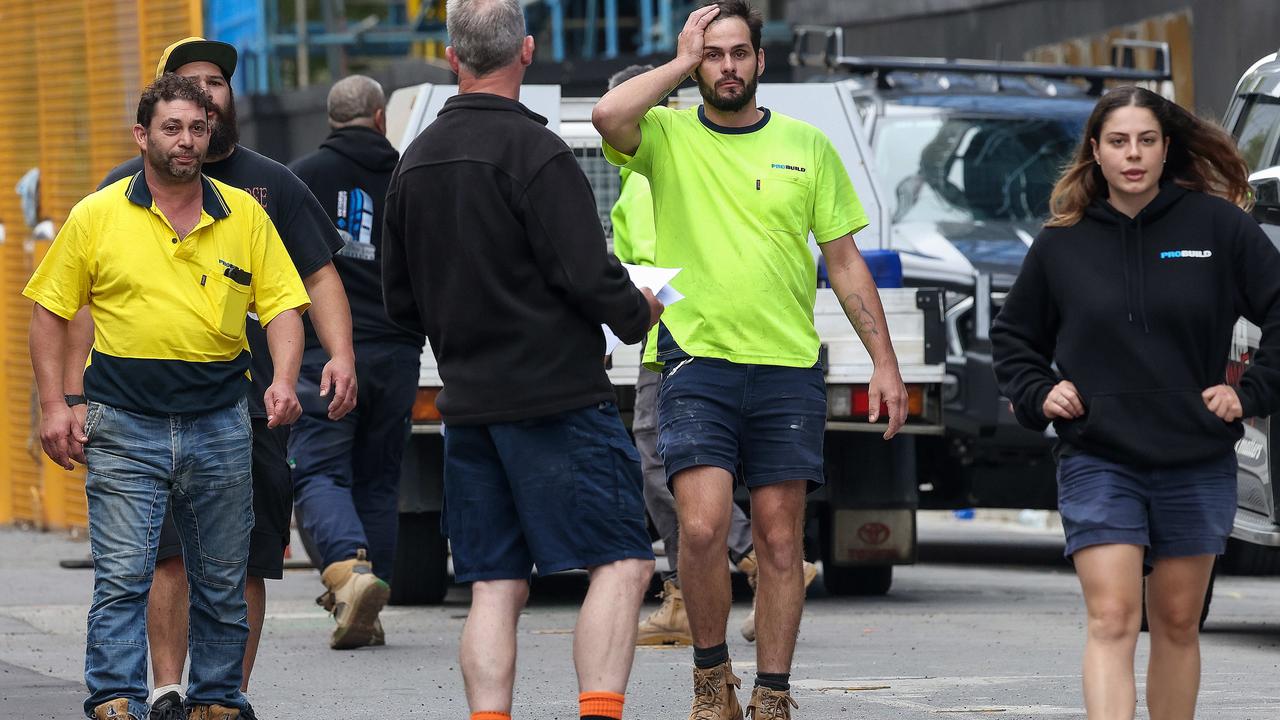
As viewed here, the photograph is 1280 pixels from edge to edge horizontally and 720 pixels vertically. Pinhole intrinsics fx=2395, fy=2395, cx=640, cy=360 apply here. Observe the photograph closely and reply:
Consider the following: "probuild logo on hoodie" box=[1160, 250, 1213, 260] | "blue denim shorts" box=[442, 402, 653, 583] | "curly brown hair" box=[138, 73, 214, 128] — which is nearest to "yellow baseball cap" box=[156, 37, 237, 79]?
"curly brown hair" box=[138, 73, 214, 128]

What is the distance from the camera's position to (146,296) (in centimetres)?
627

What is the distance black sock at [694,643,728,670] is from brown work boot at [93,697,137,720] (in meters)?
1.59

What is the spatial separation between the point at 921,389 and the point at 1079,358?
450 cm

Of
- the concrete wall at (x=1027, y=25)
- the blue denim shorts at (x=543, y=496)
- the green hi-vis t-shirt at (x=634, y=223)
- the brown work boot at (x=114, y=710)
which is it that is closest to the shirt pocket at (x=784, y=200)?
the blue denim shorts at (x=543, y=496)

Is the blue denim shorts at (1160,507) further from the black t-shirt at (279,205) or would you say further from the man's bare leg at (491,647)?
the black t-shirt at (279,205)

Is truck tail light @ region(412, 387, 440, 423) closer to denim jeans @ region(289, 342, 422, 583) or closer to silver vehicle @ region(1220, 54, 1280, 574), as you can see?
denim jeans @ region(289, 342, 422, 583)

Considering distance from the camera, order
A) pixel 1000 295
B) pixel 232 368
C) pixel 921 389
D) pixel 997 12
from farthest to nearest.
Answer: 1. pixel 997 12
2. pixel 1000 295
3. pixel 921 389
4. pixel 232 368

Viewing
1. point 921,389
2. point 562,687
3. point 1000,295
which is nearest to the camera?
point 562,687

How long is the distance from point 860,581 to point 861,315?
15.5ft

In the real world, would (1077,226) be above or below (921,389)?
above

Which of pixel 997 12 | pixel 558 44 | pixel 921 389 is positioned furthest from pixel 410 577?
pixel 558 44

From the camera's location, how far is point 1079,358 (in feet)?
19.0

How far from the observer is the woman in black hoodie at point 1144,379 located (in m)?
5.65

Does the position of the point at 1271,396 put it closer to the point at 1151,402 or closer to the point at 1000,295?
the point at 1151,402
